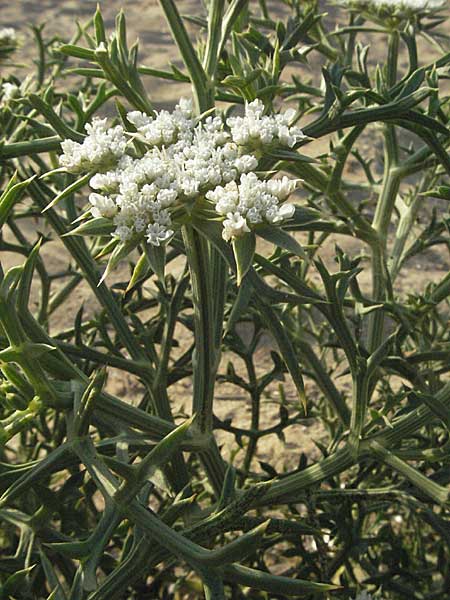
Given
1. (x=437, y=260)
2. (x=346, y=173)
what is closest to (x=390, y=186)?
(x=437, y=260)

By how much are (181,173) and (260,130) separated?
0.15 metres

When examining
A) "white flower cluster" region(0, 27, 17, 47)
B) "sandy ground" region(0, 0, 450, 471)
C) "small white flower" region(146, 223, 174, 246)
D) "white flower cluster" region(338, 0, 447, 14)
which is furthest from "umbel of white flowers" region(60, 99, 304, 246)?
"white flower cluster" region(0, 27, 17, 47)

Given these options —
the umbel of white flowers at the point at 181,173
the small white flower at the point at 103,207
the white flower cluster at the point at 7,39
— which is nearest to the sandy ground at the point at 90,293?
the white flower cluster at the point at 7,39

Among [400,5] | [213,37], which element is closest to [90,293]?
[400,5]

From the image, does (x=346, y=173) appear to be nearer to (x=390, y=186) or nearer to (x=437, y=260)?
(x=437, y=260)

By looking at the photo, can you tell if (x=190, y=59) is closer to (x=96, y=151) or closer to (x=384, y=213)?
(x=96, y=151)

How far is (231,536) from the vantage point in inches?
90.0

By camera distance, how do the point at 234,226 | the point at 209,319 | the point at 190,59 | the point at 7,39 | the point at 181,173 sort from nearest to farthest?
the point at 234,226 → the point at 181,173 → the point at 209,319 → the point at 190,59 → the point at 7,39

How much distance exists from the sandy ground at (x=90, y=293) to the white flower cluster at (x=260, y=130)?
647 millimetres

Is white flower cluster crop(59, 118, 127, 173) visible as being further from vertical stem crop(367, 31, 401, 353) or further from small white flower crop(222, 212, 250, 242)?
vertical stem crop(367, 31, 401, 353)

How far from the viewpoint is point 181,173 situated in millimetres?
1199

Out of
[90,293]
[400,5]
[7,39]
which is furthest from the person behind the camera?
[90,293]

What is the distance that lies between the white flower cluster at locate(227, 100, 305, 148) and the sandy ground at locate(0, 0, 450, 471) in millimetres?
647

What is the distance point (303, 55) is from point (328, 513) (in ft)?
3.12
